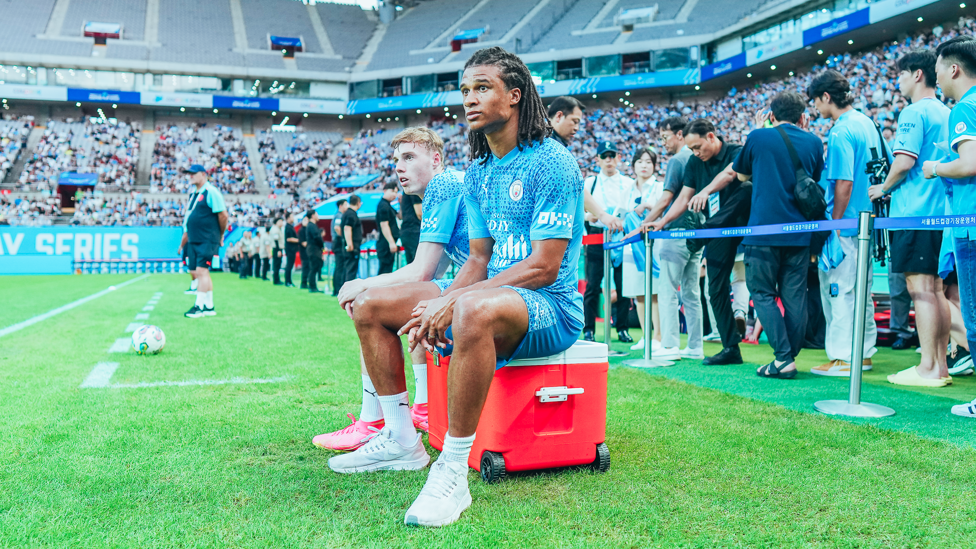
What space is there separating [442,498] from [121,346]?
5153 mm

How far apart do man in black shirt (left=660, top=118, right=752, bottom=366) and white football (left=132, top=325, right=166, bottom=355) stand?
450cm

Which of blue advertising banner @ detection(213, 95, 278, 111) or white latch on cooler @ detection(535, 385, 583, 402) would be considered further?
blue advertising banner @ detection(213, 95, 278, 111)

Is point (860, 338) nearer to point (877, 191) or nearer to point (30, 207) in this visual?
point (877, 191)

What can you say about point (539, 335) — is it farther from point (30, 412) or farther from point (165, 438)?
point (30, 412)

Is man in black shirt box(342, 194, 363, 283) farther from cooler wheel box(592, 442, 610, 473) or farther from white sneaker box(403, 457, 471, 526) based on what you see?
white sneaker box(403, 457, 471, 526)

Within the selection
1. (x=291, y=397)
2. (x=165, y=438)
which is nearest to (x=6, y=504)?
(x=165, y=438)

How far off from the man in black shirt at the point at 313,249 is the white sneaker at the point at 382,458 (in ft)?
44.7

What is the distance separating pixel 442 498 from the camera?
2.16m

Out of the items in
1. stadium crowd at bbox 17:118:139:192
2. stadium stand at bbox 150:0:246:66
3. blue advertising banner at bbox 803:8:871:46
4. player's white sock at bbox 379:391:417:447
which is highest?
stadium stand at bbox 150:0:246:66

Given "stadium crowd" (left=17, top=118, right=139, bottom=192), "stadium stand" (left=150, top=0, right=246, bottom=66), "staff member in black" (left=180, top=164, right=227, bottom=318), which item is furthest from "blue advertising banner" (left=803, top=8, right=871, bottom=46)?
"stadium crowd" (left=17, top=118, right=139, bottom=192)

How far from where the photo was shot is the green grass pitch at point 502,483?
6.62ft

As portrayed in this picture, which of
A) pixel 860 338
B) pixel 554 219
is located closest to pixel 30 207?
pixel 554 219

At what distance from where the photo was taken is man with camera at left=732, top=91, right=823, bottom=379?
4898 mm

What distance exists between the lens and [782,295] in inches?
201
